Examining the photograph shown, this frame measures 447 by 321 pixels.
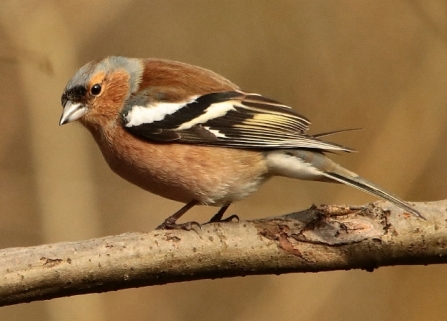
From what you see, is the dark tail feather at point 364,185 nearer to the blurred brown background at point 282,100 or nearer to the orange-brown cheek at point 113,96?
the orange-brown cheek at point 113,96

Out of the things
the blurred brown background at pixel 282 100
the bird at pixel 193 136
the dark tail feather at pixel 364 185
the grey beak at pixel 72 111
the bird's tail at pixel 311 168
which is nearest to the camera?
the dark tail feather at pixel 364 185

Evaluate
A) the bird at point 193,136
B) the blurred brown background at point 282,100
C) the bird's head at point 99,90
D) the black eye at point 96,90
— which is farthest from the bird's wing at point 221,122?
the blurred brown background at point 282,100

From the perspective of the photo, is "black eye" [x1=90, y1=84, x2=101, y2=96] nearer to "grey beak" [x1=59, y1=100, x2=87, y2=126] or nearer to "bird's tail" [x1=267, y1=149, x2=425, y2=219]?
"grey beak" [x1=59, y1=100, x2=87, y2=126]

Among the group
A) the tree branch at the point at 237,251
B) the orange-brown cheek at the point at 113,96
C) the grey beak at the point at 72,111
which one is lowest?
the tree branch at the point at 237,251

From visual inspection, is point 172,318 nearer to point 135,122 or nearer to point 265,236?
point 135,122

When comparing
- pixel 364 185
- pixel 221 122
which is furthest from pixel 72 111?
pixel 364 185

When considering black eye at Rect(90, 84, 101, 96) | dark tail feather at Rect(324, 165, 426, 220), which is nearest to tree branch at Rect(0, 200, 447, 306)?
dark tail feather at Rect(324, 165, 426, 220)

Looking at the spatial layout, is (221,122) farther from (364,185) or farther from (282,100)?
(282,100)
